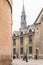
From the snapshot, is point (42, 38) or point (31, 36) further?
point (31, 36)

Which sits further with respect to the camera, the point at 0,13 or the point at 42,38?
the point at 42,38

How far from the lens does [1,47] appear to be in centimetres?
1166

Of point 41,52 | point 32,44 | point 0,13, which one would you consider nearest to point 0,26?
point 0,13

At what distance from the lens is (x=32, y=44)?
177 feet

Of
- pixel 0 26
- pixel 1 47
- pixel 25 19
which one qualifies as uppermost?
pixel 25 19

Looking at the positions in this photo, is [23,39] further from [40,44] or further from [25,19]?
[25,19]

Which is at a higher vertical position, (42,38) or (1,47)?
(42,38)

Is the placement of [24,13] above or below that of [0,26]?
above

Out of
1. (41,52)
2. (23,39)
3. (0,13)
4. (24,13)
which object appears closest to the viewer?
(0,13)

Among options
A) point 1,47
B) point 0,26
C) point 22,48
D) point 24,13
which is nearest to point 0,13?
point 0,26

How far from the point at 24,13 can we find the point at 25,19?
2167mm

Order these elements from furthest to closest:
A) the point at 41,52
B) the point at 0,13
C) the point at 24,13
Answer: the point at 24,13
the point at 41,52
the point at 0,13

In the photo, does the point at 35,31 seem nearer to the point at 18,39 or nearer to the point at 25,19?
the point at 18,39

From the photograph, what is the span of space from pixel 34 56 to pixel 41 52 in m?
2.80
